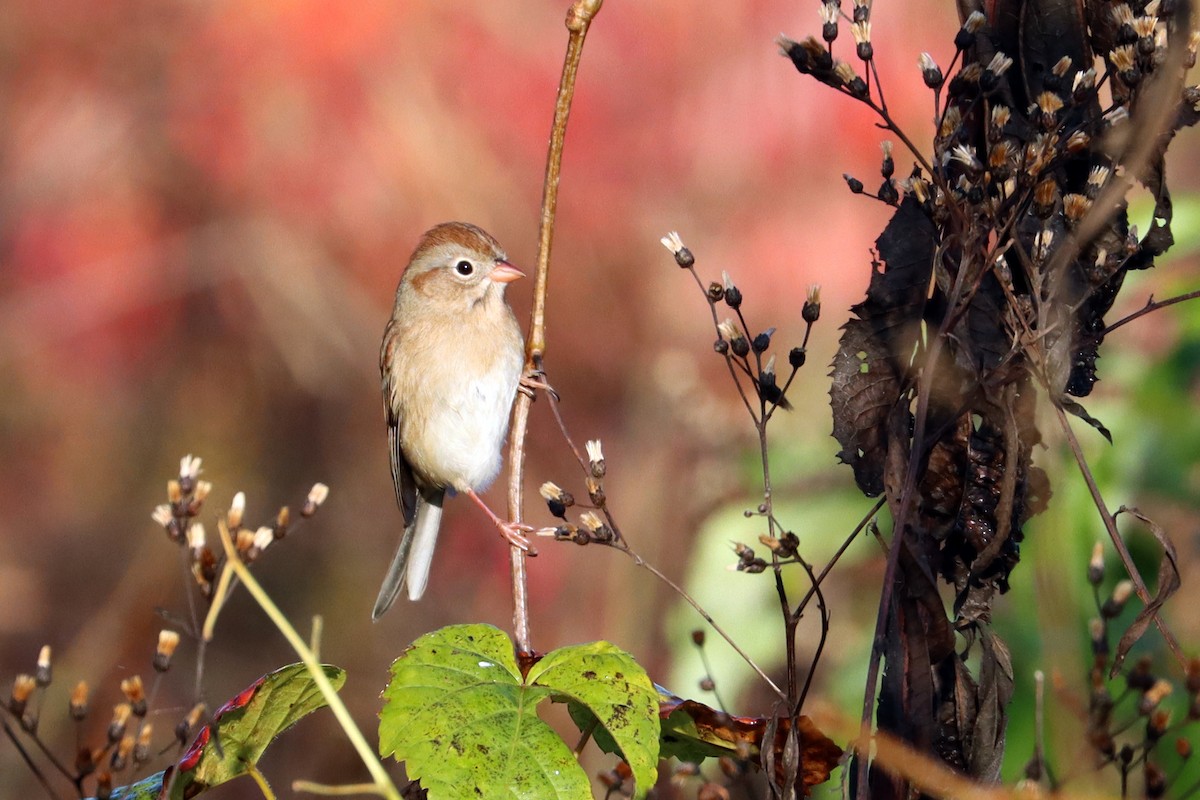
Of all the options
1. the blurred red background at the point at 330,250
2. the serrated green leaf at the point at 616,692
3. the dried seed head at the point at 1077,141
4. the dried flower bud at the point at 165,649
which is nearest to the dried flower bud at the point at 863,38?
the dried seed head at the point at 1077,141

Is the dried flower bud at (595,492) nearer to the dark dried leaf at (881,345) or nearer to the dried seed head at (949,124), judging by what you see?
the dark dried leaf at (881,345)

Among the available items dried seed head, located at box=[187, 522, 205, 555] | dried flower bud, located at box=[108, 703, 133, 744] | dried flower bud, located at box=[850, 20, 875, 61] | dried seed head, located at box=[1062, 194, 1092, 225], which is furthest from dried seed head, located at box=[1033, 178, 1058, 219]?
dried flower bud, located at box=[108, 703, 133, 744]

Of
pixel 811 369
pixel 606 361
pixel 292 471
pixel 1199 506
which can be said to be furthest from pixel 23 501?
pixel 1199 506

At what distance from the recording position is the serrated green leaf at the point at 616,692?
1.61 m

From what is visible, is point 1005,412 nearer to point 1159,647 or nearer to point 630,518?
point 1159,647

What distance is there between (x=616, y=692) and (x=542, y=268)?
31.3 inches

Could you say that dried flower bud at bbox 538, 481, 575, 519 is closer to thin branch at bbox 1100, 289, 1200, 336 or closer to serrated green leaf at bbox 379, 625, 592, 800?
serrated green leaf at bbox 379, 625, 592, 800

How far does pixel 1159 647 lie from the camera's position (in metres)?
3.13

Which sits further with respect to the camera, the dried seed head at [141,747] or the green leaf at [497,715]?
the dried seed head at [141,747]

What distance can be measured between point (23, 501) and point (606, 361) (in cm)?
371

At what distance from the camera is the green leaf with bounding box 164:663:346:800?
5.87 ft

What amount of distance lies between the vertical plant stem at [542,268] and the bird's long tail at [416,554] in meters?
1.88

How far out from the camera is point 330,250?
297 inches

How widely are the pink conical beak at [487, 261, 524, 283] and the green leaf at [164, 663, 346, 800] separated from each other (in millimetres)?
2263
